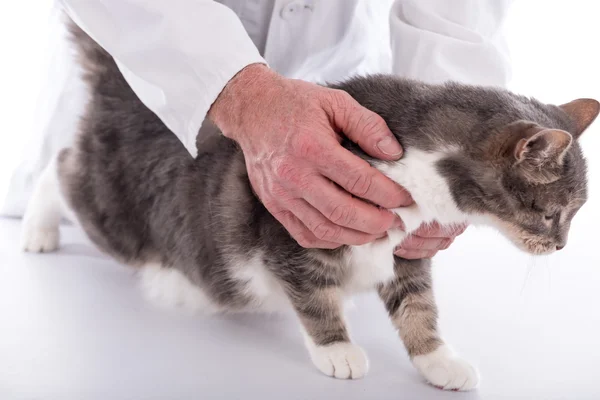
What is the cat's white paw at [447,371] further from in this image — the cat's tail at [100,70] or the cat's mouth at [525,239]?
the cat's tail at [100,70]

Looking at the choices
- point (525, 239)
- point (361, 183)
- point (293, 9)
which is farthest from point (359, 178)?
point (293, 9)

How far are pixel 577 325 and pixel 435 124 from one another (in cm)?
67

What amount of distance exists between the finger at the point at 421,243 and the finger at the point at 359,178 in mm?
157

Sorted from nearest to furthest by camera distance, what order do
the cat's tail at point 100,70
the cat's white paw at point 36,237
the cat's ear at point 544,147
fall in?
the cat's ear at point 544,147, the cat's tail at point 100,70, the cat's white paw at point 36,237

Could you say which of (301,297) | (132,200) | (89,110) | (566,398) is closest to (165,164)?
(132,200)

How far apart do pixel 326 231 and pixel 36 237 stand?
970 millimetres

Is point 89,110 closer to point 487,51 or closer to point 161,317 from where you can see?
point 161,317

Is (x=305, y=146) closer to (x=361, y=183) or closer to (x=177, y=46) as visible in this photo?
(x=361, y=183)

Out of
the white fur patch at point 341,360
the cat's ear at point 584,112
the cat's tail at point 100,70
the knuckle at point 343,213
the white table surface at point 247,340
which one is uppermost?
the cat's ear at point 584,112

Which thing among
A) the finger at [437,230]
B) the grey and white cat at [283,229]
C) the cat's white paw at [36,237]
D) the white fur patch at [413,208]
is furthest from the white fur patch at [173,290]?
the finger at [437,230]

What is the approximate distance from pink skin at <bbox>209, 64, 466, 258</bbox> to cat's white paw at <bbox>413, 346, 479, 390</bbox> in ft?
0.86

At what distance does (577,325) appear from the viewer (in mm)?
1600

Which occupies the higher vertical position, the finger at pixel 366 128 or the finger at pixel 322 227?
the finger at pixel 366 128

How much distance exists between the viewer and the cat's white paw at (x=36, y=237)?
188 centimetres
